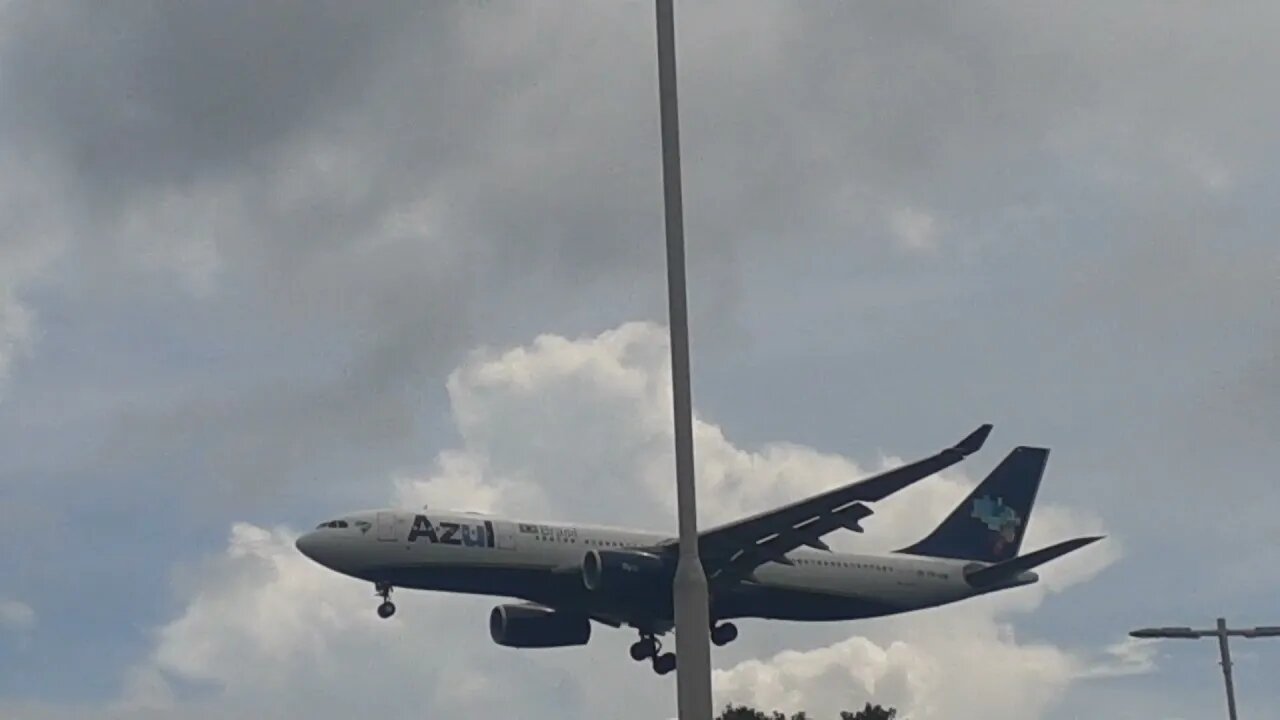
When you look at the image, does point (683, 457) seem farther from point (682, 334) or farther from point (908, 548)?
point (908, 548)

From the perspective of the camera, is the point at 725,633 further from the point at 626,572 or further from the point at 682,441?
the point at 682,441

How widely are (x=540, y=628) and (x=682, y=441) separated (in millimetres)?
41151

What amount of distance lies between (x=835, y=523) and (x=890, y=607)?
11.3 metres

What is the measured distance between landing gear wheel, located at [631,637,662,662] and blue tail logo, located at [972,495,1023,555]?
46.3ft

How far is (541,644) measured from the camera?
5731 cm

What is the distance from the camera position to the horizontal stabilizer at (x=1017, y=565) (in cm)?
5038

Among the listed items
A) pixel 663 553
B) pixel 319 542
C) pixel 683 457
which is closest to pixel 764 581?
pixel 663 553

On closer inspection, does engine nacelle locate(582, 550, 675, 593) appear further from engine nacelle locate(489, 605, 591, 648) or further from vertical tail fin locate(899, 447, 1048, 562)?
vertical tail fin locate(899, 447, 1048, 562)

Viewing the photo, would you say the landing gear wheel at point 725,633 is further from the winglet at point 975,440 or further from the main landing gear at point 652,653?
the winglet at point 975,440

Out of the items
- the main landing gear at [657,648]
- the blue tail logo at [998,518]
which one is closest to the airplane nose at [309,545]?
the main landing gear at [657,648]

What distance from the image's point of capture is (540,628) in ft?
187

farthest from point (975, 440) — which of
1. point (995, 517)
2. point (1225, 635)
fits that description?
point (995, 517)

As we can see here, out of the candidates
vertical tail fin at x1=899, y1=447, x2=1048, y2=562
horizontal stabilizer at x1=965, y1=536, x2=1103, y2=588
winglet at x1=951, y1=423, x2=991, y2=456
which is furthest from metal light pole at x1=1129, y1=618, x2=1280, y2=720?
vertical tail fin at x1=899, y1=447, x2=1048, y2=562

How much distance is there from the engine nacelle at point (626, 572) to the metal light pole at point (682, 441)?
33289 mm
